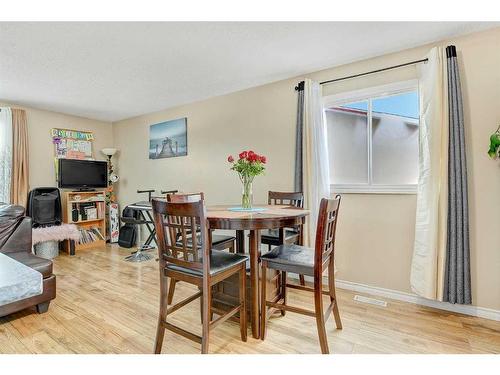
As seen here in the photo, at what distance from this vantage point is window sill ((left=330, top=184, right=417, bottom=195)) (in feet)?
8.16

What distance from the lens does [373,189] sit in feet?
8.72

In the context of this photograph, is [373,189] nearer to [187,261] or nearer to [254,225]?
[254,225]

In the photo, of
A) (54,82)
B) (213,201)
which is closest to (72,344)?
(213,201)

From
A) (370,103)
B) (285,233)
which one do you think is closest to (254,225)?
(285,233)

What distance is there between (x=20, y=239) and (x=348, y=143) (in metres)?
3.48

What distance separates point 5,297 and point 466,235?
274 cm

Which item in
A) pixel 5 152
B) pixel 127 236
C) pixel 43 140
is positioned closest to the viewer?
pixel 5 152

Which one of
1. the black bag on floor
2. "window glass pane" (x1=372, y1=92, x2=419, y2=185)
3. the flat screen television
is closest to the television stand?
the flat screen television

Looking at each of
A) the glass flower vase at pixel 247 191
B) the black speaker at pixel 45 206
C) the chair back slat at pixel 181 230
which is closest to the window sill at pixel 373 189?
the glass flower vase at pixel 247 191

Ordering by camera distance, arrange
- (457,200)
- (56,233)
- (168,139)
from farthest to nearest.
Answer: (168,139) < (56,233) < (457,200)

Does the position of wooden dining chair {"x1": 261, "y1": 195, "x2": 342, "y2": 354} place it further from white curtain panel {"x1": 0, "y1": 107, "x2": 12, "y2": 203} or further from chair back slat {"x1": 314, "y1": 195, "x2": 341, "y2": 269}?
white curtain panel {"x1": 0, "y1": 107, "x2": 12, "y2": 203}

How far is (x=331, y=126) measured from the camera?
2955mm
